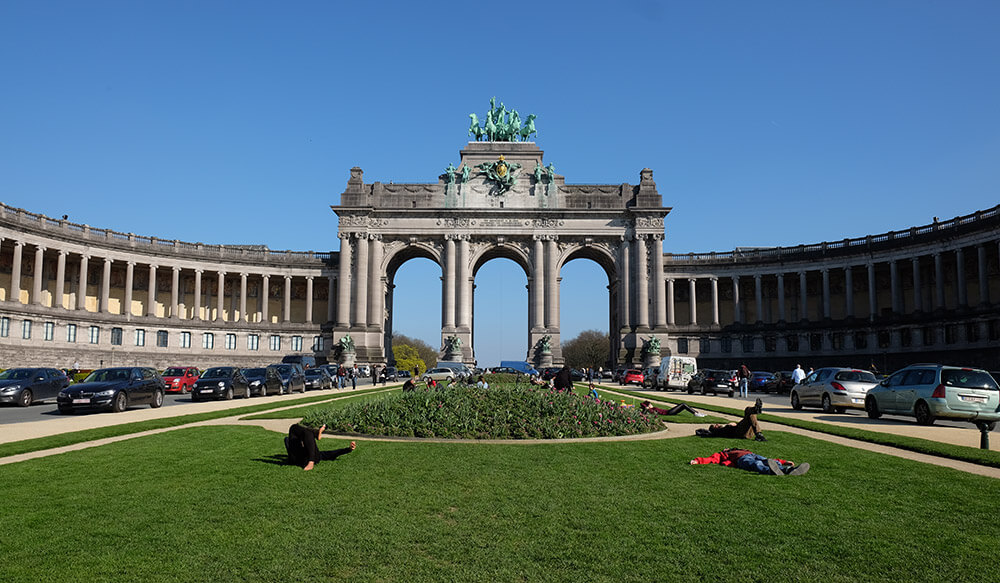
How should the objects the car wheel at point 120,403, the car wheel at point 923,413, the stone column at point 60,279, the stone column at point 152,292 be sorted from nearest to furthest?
1. the car wheel at point 923,413
2. the car wheel at point 120,403
3. the stone column at point 60,279
4. the stone column at point 152,292

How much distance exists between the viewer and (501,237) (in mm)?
80750

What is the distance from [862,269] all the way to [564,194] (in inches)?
1343

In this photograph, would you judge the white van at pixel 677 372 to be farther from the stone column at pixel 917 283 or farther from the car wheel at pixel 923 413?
the stone column at pixel 917 283

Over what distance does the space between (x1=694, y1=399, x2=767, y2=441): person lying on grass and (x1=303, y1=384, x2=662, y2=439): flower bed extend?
1846 mm

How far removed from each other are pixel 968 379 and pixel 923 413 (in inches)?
67.0

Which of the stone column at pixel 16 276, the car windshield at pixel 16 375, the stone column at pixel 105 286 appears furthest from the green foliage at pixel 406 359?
the car windshield at pixel 16 375

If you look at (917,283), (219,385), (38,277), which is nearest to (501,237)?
(917,283)

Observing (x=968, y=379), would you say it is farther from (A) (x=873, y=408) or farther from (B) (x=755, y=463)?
(B) (x=755, y=463)

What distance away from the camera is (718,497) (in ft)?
30.6

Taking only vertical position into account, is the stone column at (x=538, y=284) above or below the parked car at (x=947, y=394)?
above

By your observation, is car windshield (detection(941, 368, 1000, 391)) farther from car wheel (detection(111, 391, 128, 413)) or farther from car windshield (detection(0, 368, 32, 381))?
car windshield (detection(0, 368, 32, 381))

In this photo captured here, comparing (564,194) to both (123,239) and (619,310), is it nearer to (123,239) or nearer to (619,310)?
(619,310)

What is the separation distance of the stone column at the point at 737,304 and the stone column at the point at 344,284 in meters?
45.4

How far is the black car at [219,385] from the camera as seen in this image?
115 ft
